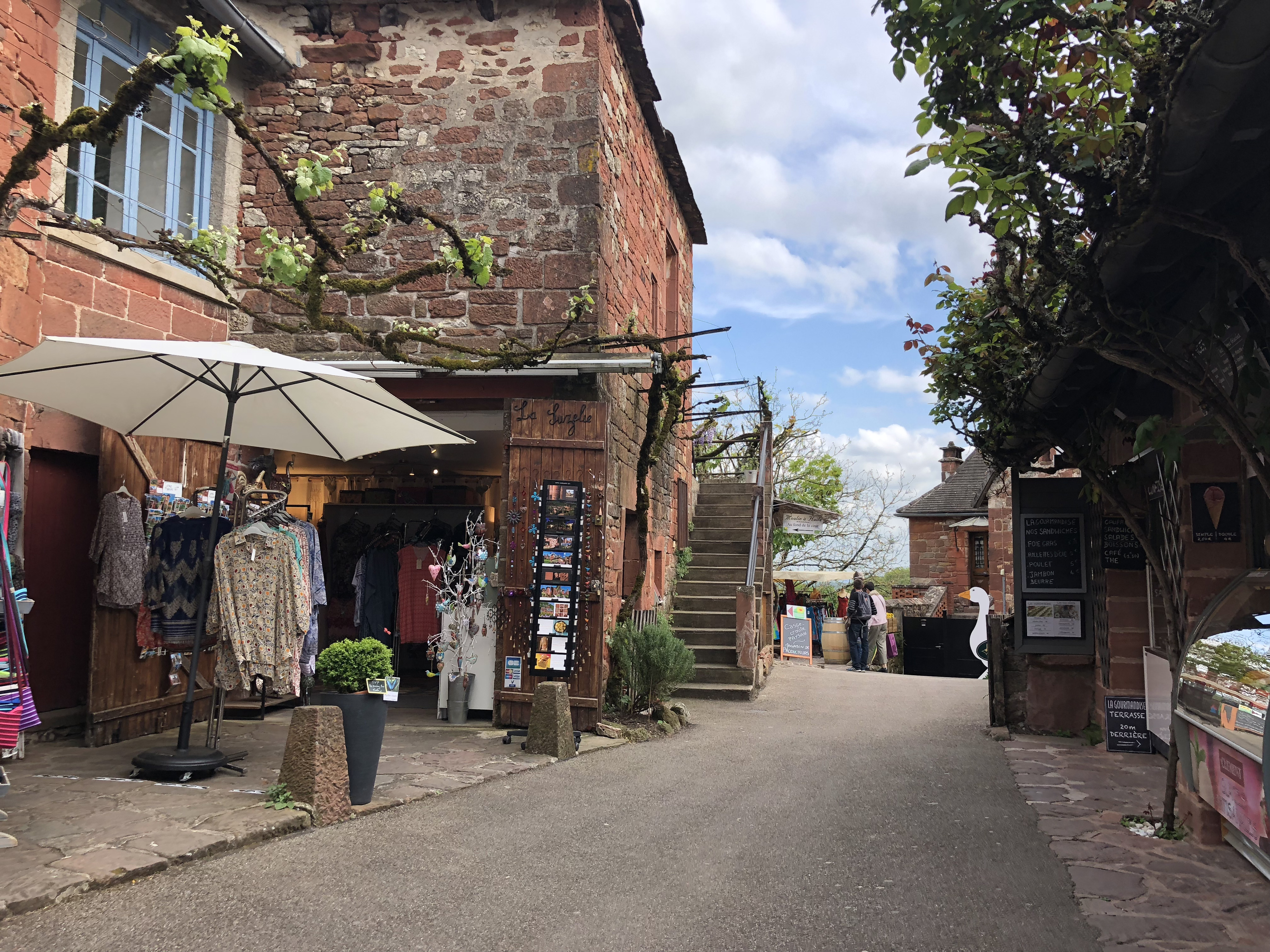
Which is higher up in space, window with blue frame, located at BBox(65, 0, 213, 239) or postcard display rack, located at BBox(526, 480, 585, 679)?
window with blue frame, located at BBox(65, 0, 213, 239)

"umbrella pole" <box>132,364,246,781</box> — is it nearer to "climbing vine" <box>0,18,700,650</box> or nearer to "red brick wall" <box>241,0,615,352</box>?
"climbing vine" <box>0,18,700,650</box>

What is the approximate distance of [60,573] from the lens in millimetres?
6914

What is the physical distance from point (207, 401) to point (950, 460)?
27538mm

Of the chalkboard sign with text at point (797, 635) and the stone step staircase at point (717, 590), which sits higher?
the stone step staircase at point (717, 590)

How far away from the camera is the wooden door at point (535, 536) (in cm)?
826

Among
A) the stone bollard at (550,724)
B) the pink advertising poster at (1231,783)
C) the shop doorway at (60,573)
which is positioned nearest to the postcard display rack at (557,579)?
the stone bollard at (550,724)

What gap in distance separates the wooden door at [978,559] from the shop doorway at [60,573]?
22.9m

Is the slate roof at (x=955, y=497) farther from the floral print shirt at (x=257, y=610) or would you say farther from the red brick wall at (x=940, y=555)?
the floral print shirt at (x=257, y=610)

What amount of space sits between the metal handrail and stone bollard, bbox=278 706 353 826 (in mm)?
7493

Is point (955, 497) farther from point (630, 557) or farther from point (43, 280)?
point (43, 280)

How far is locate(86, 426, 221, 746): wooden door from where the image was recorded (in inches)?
261

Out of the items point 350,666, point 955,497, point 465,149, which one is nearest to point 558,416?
point 465,149

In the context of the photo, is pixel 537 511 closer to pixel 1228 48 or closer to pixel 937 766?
pixel 937 766

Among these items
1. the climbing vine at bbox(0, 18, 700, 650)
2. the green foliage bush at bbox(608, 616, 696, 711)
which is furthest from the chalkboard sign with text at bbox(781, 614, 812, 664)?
the green foliage bush at bbox(608, 616, 696, 711)
